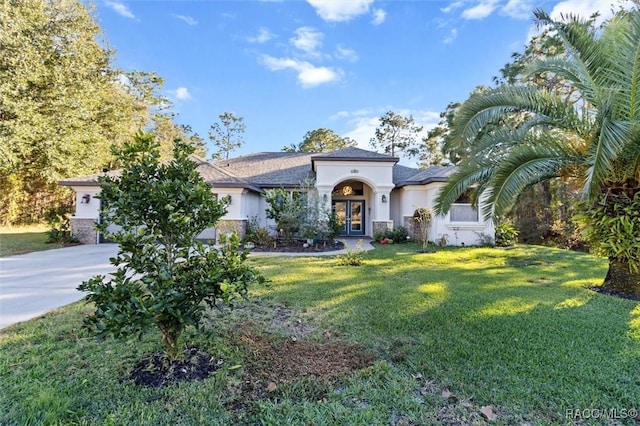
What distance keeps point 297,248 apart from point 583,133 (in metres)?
11.2

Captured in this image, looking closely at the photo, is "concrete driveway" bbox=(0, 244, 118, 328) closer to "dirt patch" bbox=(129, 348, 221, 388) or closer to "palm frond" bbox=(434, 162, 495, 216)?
"dirt patch" bbox=(129, 348, 221, 388)

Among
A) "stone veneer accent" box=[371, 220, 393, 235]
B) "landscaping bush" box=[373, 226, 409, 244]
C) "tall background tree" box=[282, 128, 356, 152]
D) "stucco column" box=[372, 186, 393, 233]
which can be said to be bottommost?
"landscaping bush" box=[373, 226, 409, 244]

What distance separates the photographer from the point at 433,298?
6.45m

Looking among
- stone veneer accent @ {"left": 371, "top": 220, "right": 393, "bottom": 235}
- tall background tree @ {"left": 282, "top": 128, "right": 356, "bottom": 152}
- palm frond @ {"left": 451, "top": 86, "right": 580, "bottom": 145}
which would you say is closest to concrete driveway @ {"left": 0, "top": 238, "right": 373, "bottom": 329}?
stone veneer accent @ {"left": 371, "top": 220, "right": 393, "bottom": 235}

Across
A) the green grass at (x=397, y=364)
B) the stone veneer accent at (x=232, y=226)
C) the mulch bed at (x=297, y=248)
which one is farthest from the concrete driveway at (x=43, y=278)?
the stone veneer accent at (x=232, y=226)

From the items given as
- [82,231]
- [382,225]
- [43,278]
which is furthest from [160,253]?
[82,231]

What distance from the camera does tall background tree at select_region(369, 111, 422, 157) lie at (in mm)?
34656

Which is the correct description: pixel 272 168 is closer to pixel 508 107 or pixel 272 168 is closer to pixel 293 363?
pixel 508 107

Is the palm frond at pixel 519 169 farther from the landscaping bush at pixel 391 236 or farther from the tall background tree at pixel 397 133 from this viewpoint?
the tall background tree at pixel 397 133

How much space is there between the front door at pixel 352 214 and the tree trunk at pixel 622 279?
46.1 ft

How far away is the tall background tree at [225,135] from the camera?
128 ft

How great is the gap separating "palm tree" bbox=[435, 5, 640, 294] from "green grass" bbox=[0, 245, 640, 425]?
1.65 m

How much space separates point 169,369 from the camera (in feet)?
11.6

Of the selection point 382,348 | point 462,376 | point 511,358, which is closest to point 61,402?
point 382,348
